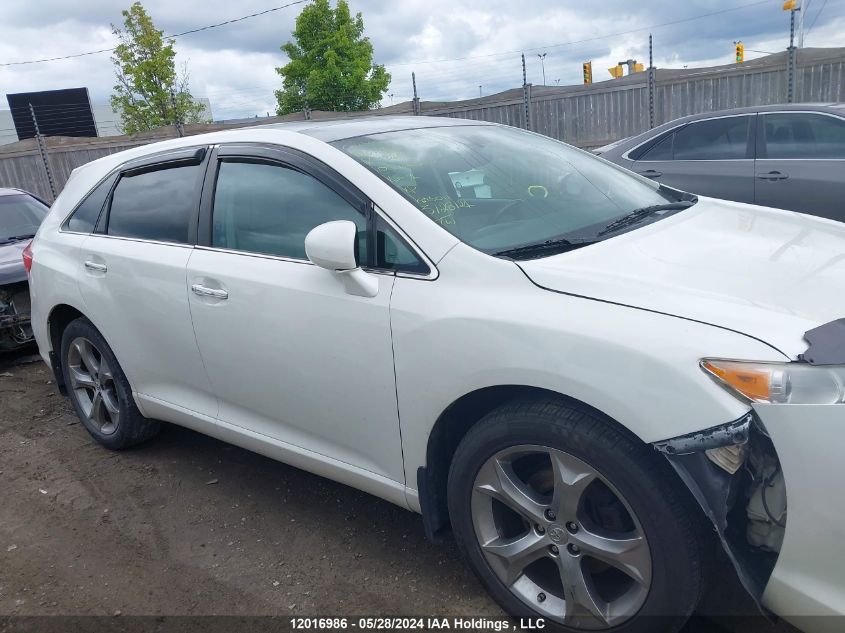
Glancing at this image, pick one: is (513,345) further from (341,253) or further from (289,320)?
(289,320)

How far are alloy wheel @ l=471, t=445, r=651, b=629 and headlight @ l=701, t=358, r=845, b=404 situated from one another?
463mm

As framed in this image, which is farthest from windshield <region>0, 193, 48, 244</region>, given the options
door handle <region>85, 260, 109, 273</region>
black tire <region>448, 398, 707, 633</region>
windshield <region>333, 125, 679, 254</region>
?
black tire <region>448, 398, 707, 633</region>

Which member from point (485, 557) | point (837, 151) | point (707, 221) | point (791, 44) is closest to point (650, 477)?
point (485, 557)

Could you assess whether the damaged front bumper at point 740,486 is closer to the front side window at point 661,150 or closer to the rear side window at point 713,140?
the rear side window at point 713,140

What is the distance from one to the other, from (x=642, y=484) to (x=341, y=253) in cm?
119

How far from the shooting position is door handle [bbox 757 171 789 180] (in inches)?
251

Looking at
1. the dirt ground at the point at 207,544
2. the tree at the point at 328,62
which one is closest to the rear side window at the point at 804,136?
the dirt ground at the point at 207,544

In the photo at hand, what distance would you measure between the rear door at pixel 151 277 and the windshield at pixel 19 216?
345cm

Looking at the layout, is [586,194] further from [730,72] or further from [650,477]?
[730,72]

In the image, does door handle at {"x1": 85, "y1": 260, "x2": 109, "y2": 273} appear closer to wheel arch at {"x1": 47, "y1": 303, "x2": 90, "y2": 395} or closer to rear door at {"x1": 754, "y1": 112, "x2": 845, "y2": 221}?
wheel arch at {"x1": 47, "y1": 303, "x2": 90, "y2": 395}

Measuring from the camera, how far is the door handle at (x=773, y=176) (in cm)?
637

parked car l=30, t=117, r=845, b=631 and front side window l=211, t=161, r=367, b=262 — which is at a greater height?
front side window l=211, t=161, r=367, b=262

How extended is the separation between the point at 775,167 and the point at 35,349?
699cm

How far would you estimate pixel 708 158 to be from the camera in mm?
6934
